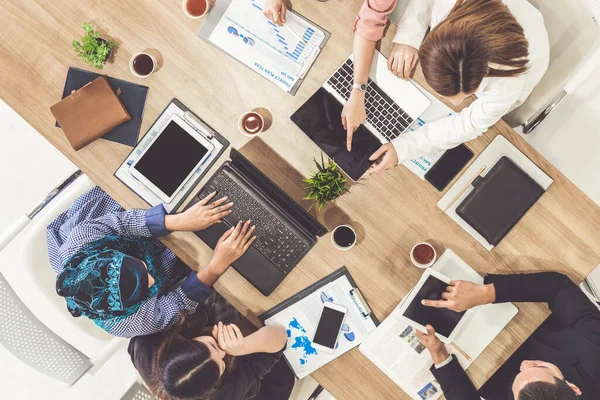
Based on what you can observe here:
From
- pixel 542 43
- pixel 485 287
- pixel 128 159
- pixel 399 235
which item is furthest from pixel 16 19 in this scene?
pixel 485 287

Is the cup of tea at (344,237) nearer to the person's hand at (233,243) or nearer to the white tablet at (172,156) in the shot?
the person's hand at (233,243)

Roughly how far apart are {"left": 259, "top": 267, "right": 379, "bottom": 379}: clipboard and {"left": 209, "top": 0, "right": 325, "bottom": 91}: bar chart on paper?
752 millimetres

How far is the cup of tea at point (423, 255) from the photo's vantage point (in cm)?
158

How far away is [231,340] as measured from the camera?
1685 mm

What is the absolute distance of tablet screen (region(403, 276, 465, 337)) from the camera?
156cm

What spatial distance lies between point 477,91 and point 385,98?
12.0 inches

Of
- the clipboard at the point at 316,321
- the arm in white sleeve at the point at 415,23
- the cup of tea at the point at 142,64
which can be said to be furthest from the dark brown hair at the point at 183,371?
Result: the arm in white sleeve at the point at 415,23

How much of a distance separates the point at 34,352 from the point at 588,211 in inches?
84.0

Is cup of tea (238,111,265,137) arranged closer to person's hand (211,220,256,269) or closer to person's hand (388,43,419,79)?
person's hand (211,220,256,269)

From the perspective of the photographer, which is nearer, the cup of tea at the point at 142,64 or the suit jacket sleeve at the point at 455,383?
the suit jacket sleeve at the point at 455,383

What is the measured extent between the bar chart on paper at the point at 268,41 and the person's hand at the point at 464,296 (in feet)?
3.01

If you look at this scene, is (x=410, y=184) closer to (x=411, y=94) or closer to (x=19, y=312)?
(x=411, y=94)

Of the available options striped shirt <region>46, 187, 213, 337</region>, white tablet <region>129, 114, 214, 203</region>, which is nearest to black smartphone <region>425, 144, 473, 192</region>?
white tablet <region>129, 114, 214, 203</region>

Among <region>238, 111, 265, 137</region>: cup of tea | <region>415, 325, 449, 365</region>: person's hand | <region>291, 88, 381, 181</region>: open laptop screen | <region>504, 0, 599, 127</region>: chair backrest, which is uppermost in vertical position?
<region>504, 0, 599, 127</region>: chair backrest
